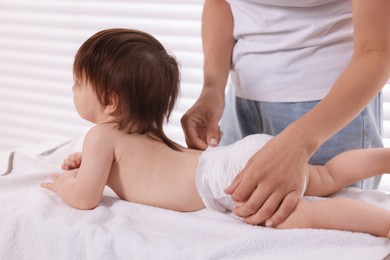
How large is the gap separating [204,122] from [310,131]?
420 mm

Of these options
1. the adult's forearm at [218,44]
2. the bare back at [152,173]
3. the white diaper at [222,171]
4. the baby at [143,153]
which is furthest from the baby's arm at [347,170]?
the adult's forearm at [218,44]

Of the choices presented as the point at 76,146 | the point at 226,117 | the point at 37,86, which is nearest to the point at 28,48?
the point at 37,86

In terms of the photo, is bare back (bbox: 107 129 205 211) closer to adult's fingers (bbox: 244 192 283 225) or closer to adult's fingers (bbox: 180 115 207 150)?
adult's fingers (bbox: 180 115 207 150)

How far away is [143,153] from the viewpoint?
1.34m

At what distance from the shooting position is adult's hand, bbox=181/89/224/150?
1434 millimetres

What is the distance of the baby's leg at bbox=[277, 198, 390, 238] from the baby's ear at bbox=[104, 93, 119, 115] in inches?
18.1

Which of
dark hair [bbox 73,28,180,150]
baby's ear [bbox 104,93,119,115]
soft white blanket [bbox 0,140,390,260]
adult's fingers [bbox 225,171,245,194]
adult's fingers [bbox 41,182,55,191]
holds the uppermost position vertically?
dark hair [bbox 73,28,180,150]

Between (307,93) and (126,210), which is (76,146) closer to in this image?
(126,210)

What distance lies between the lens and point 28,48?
297cm

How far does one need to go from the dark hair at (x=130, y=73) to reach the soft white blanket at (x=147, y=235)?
21 centimetres

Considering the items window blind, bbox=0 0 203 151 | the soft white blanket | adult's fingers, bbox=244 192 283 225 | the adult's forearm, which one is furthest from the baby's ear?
window blind, bbox=0 0 203 151

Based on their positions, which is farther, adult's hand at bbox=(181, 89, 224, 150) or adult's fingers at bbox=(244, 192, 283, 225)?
adult's hand at bbox=(181, 89, 224, 150)

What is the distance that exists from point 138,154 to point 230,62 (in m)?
0.42

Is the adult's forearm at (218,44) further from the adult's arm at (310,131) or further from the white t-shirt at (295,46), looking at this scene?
the adult's arm at (310,131)
